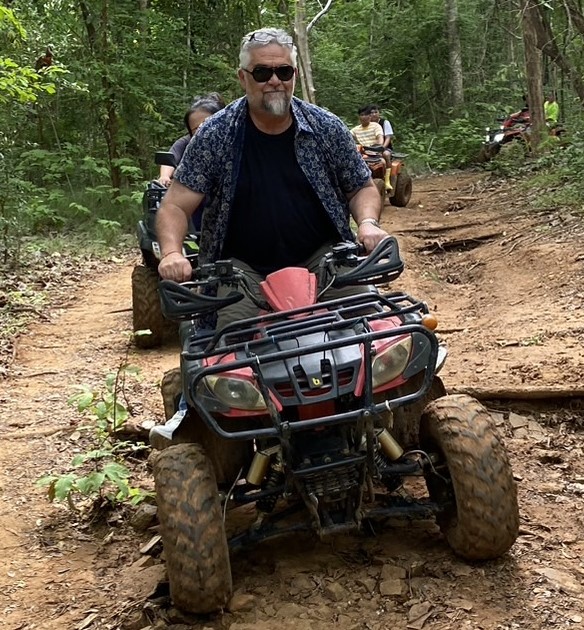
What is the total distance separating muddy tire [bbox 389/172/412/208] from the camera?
12.7 metres

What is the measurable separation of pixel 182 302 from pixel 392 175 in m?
10.2

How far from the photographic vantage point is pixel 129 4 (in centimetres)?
1345

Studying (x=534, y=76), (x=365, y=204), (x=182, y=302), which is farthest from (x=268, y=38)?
(x=534, y=76)

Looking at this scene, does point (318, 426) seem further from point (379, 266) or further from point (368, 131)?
point (368, 131)

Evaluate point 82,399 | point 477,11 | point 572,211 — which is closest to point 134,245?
point 572,211

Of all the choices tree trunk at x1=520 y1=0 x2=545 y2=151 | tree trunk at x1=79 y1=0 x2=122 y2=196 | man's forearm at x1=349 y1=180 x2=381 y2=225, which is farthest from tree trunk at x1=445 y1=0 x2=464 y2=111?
man's forearm at x1=349 y1=180 x2=381 y2=225

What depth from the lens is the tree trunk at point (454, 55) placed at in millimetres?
21239

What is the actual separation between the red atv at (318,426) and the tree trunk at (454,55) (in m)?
20.4

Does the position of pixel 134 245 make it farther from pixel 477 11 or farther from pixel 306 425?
pixel 477 11

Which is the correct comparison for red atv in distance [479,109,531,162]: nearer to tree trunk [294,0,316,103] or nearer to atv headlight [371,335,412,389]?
tree trunk [294,0,316,103]

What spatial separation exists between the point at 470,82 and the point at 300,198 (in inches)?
873

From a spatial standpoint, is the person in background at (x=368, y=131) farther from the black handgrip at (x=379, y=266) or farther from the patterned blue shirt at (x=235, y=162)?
the black handgrip at (x=379, y=266)

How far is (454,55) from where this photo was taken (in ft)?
70.3

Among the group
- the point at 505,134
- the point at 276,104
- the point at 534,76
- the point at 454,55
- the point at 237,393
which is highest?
the point at 454,55
